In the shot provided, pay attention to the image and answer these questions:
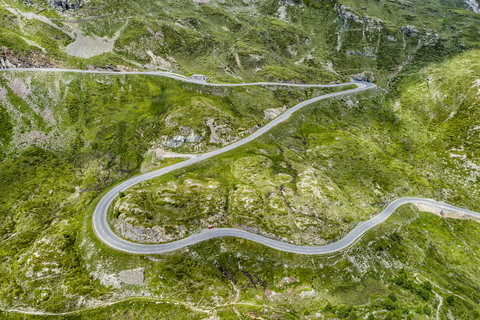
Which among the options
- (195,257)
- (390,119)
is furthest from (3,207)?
(390,119)

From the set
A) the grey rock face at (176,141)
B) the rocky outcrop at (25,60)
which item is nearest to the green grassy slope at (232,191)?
the rocky outcrop at (25,60)

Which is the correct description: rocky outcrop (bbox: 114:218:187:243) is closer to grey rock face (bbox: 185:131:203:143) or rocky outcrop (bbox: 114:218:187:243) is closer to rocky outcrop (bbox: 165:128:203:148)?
rocky outcrop (bbox: 165:128:203:148)

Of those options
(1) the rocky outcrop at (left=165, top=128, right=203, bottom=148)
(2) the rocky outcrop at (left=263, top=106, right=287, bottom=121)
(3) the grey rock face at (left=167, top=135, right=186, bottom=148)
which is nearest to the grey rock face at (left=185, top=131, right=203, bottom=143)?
(1) the rocky outcrop at (left=165, top=128, right=203, bottom=148)

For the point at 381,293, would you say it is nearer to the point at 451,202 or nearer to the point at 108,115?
the point at 451,202

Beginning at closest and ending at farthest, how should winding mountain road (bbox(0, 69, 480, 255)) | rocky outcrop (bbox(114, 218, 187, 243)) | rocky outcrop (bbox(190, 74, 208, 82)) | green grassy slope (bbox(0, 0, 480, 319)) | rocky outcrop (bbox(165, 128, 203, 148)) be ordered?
1. green grassy slope (bbox(0, 0, 480, 319))
2. winding mountain road (bbox(0, 69, 480, 255))
3. rocky outcrop (bbox(114, 218, 187, 243))
4. rocky outcrop (bbox(165, 128, 203, 148))
5. rocky outcrop (bbox(190, 74, 208, 82))

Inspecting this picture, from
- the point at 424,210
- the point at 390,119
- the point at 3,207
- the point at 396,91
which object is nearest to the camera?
the point at 3,207

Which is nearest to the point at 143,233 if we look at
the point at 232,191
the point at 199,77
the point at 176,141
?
the point at 232,191
